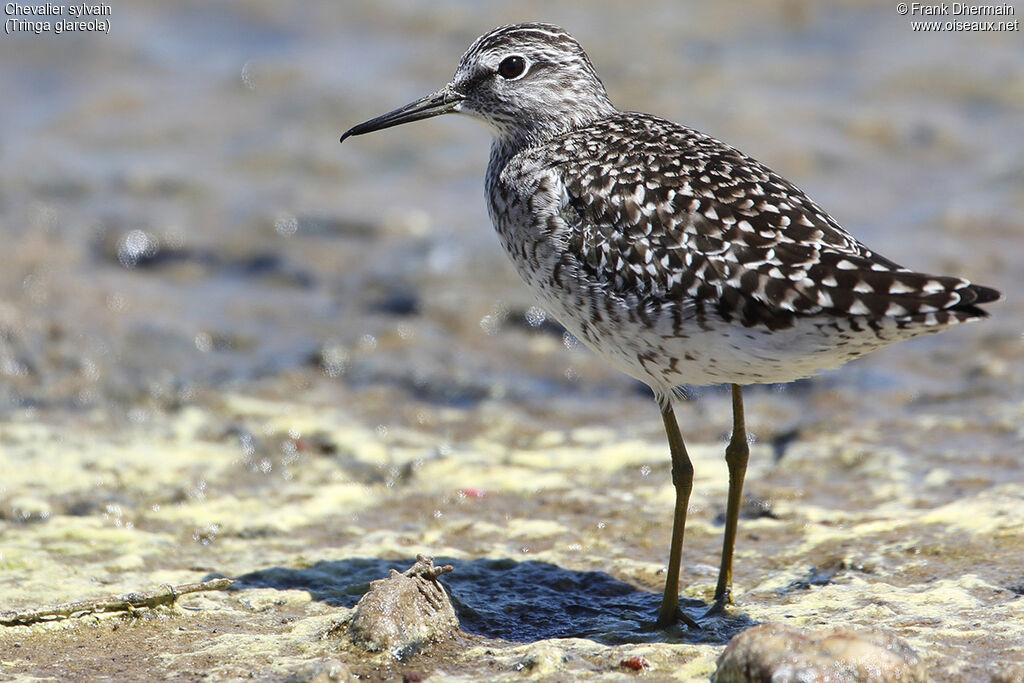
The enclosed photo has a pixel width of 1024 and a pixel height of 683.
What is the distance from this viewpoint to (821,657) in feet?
13.4

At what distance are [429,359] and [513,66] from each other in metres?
2.54

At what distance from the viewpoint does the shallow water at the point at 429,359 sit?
551 centimetres

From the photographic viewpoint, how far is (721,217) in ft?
16.7

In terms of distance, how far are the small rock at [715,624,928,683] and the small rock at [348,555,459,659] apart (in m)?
1.23

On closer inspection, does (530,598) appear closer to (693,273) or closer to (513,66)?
(693,273)

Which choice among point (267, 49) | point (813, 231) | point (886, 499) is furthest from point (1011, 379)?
point (267, 49)

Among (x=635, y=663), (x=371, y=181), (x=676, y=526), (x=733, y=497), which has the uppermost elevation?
(x=371, y=181)

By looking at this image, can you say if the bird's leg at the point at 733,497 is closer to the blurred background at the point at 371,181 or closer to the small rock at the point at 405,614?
the small rock at the point at 405,614

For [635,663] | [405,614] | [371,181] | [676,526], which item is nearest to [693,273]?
[676,526]

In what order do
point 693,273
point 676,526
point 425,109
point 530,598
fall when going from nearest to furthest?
1. point 693,273
2. point 676,526
3. point 530,598
4. point 425,109

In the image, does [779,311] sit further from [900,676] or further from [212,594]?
[212,594]

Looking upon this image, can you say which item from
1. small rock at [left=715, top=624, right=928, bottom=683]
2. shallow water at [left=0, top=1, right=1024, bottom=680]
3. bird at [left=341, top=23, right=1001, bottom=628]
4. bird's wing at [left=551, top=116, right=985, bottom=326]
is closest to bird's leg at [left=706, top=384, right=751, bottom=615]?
bird at [left=341, top=23, right=1001, bottom=628]

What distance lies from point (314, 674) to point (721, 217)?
8.00 ft

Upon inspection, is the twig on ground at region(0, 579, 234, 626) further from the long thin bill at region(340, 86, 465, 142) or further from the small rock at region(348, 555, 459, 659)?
the long thin bill at region(340, 86, 465, 142)
